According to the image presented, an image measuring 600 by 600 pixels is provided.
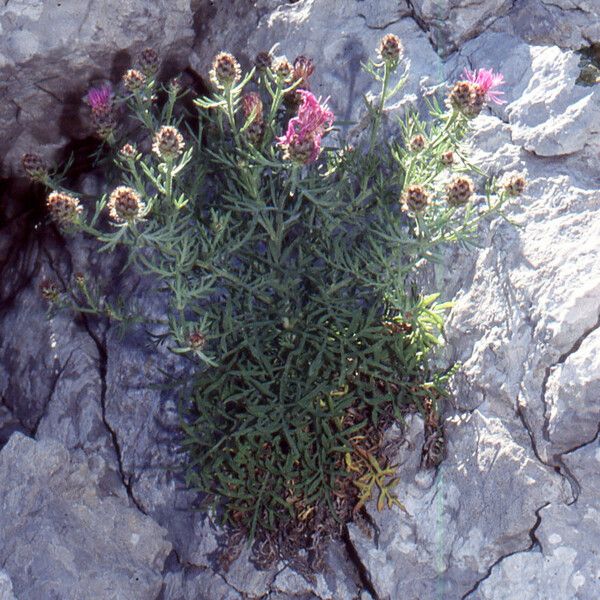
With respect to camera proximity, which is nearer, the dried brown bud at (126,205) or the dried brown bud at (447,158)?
the dried brown bud at (126,205)

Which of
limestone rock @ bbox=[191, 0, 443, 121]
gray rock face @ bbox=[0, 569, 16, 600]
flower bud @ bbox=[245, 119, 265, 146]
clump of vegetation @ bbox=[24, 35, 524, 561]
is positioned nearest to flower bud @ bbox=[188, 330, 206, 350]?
clump of vegetation @ bbox=[24, 35, 524, 561]

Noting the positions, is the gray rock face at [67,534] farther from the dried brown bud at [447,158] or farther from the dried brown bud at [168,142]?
the dried brown bud at [447,158]

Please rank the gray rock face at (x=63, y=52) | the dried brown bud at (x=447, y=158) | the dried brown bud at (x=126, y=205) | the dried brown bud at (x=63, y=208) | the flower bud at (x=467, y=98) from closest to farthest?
the dried brown bud at (x=126, y=205) → the dried brown bud at (x=63, y=208) → the flower bud at (x=467, y=98) → the dried brown bud at (x=447, y=158) → the gray rock face at (x=63, y=52)

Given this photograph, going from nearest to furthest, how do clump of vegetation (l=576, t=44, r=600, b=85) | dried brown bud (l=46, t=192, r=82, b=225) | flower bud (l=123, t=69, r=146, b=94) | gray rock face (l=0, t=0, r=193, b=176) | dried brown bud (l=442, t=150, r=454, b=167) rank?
1. dried brown bud (l=46, t=192, r=82, b=225)
2. dried brown bud (l=442, t=150, r=454, b=167)
3. flower bud (l=123, t=69, r=146, b=94)
4. clump of vegetation (l=576, t=44, r=600, b=85)
5. gray rock face (l=0, t=0, r=193, b=176)

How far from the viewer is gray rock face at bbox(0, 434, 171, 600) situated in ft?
10.9

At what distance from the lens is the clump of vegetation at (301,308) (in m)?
3.21

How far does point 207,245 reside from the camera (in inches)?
126

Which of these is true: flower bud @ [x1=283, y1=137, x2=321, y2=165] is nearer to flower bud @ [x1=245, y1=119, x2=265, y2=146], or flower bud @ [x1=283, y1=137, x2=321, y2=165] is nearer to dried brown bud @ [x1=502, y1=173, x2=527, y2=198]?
flower bud @ [x1=245, y1=119, x2=265, y2=146]

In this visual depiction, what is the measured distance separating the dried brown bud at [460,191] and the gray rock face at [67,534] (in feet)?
5.71

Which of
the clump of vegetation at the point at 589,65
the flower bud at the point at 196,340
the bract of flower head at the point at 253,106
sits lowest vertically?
the flower bud at the point at 196,340

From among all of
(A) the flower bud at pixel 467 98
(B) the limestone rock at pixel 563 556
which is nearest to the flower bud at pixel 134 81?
(A) the flower bud at pixel 467 98

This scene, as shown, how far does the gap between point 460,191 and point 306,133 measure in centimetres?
55

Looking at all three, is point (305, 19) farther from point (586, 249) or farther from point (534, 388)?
point (534, 388)

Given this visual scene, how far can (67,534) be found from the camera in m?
3.43
